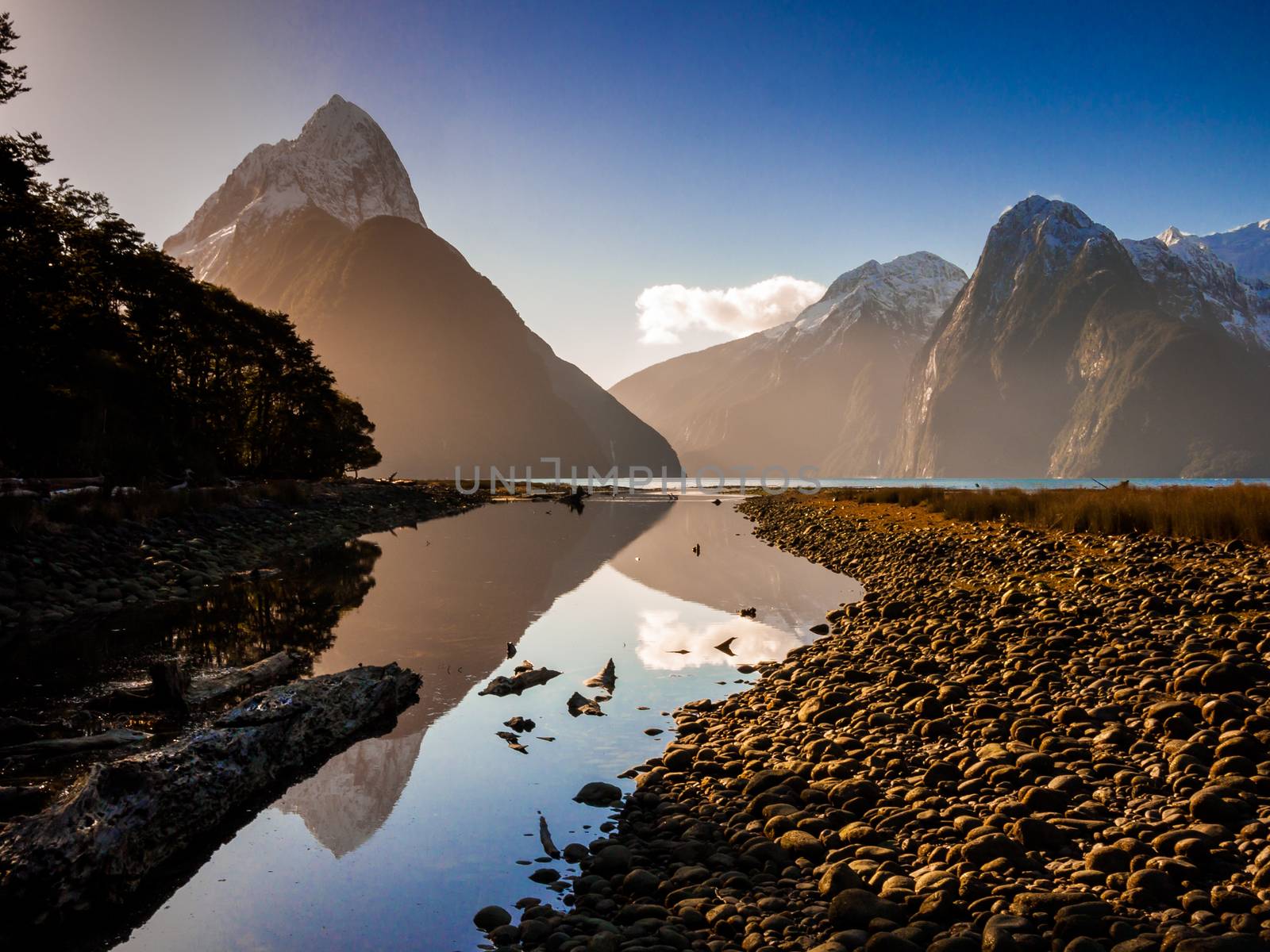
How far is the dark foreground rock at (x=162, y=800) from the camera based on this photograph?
5.09 metres

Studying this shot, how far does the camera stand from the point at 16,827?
5.26m

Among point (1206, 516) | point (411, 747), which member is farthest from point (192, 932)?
point (1206, 516)

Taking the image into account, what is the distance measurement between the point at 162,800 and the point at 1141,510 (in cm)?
2523

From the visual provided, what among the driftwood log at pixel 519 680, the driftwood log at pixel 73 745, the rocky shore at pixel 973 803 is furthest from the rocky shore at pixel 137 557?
the rocky shore at pixel 973 803

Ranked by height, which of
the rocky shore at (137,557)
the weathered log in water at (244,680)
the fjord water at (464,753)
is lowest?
the fjord water at (464,753)

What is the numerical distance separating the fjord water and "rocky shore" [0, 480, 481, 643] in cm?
448

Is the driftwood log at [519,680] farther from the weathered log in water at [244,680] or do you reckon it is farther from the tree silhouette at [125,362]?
the tree silhouette at [125,362]

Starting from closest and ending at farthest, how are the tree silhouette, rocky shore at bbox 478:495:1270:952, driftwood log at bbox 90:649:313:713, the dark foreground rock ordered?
rocky shore at bbox 478:495:1270:952 < the dark foreground rock < driftwood log at bbox 90:649:313:713 < the tree silhouette

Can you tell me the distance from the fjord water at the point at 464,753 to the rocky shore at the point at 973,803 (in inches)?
30.9

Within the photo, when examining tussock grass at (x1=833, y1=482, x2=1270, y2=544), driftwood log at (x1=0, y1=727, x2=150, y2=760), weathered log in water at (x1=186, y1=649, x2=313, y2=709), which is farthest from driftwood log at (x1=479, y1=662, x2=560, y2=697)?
tussock grass at (x1=833, y1=482, x2=1270, y2=544)

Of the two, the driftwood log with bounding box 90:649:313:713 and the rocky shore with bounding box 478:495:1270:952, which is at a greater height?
the rocky shore with bounding box 478:495:1270:952

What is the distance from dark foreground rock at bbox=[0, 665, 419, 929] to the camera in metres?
5.09

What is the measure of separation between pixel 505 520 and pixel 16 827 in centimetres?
4976

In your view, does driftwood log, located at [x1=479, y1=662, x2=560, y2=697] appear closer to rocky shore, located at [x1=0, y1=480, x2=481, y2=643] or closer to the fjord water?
the fjord water
